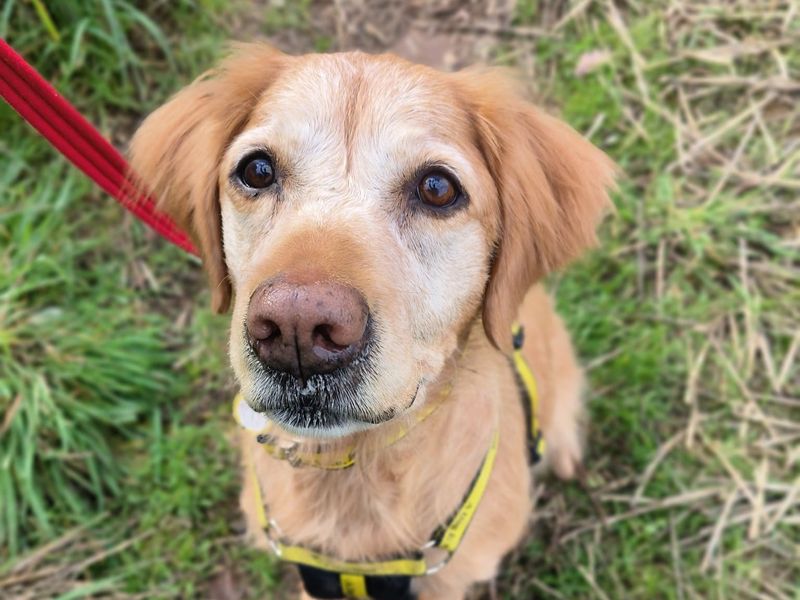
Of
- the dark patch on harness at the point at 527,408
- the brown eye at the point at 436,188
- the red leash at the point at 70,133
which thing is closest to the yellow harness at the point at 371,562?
the dark patch on harness at the point at 527,408

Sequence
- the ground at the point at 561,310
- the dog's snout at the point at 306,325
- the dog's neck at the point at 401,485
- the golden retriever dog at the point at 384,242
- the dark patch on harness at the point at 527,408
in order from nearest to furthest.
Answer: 1. the dog's snout at the point at 306,325
2. the golden retriever dog at the point at 384,242
3. the dog's neck at the point at 401,485
4. the dark patch on harness at the point at 527,408
5. the ground at the point at 561,310

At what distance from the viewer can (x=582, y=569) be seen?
11.1ft

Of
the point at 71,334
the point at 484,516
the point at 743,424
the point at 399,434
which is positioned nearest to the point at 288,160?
the point at 399,434

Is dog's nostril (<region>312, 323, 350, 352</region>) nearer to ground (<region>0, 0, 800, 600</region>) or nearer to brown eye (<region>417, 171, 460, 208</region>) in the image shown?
brown eye (<region>417, 171, 460, 208</region>)

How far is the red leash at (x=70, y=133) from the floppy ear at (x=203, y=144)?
8 centimetres

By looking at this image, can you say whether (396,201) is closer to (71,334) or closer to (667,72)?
(71,334)

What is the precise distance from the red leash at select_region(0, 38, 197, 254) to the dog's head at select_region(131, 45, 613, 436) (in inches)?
3.8

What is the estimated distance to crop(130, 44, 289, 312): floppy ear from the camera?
86.7 inches

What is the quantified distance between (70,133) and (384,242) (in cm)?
107

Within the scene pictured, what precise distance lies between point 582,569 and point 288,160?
8.54ft

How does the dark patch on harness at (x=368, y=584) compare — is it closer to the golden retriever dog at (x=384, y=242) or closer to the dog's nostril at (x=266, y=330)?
the golden retriever dog at (x=384, y=242)

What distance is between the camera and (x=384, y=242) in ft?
6.21

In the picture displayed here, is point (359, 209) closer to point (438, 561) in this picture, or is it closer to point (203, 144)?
point (203, 144)

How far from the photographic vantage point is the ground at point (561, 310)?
3396 millimetres
